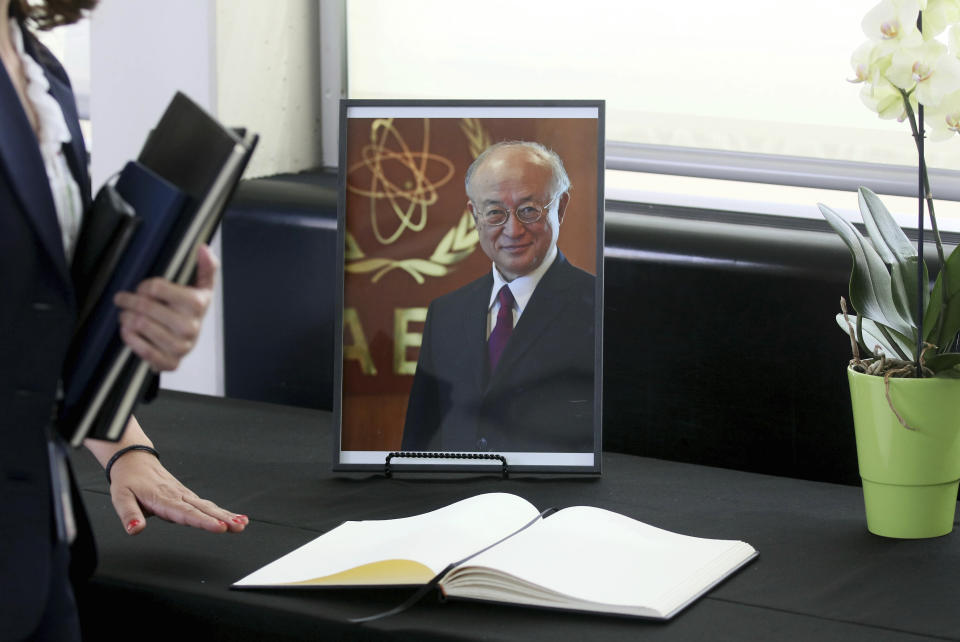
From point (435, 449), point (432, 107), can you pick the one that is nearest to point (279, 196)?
point (432, 107)

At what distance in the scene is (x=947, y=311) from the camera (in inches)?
55.6

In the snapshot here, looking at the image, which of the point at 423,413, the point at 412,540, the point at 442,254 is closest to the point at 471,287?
the point at 442,254

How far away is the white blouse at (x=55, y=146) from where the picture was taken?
0.92 m

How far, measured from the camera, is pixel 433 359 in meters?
1.65

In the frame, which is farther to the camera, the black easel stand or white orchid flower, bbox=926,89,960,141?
the black easel stand

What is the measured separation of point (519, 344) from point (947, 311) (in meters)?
0.55

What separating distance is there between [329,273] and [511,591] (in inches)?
44.4

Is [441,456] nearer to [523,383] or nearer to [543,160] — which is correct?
[523,383]

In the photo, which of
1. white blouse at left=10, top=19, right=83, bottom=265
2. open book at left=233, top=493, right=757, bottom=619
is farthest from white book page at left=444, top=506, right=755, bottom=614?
white blouse at left=10, top=19, right=83, bottom=265

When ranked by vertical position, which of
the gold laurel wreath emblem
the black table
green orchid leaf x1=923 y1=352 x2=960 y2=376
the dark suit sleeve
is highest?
the gold laurel wreath emblem

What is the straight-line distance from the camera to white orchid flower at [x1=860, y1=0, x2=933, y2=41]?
4.25ft

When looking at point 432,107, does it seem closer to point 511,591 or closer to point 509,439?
point 509,439

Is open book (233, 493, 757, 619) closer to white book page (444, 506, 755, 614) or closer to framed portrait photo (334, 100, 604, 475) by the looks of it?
white book page (444, 506, 755, 614)

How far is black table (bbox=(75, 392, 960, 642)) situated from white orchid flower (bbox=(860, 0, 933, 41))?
59 centimetres
